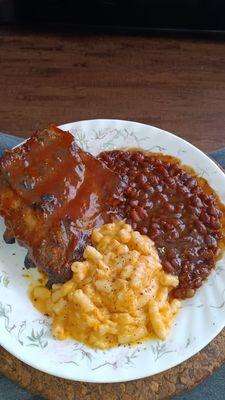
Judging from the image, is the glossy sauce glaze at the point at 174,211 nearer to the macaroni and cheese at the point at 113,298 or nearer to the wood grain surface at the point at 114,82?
the macaroni and cheese at the point at 113,298

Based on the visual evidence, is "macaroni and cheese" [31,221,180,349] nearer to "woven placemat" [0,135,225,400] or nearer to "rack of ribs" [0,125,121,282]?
"rack of ribs" [0,125,121,282]

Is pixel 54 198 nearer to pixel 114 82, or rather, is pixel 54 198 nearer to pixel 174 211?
pixel 174 211

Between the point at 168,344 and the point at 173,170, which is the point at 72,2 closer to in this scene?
the point at 173,170

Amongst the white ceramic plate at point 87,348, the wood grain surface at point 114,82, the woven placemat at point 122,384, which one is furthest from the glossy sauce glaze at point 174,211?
the wood grain surface at point 114,82

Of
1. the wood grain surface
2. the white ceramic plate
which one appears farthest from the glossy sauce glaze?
the wood grain surface

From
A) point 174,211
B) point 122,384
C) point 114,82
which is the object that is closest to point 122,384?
point 122,384

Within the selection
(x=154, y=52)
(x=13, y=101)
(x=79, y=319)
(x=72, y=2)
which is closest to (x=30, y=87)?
(x=13, y=101)
